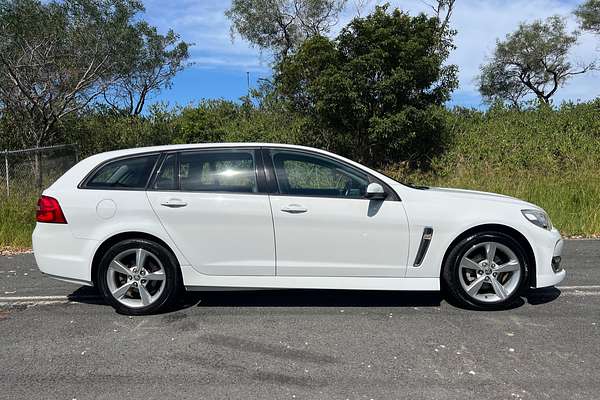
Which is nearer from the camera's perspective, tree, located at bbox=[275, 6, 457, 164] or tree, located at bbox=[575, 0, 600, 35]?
tree, located at bbox=[275, 6, 457, 164]

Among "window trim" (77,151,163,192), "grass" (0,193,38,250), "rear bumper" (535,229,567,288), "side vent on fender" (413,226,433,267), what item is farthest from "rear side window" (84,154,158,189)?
"grass" (0,193,38,250)

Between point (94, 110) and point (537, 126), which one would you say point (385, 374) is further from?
point (94, 110)

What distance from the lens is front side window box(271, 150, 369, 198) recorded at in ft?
16.4

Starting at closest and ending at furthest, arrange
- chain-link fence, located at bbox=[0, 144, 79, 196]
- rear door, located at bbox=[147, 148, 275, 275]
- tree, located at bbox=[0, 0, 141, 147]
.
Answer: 1. rear door, located at bbox=[147, 148, 275, 275]
2. chain-link fence, located at bbox=[0, 144, 79, 196]
3. tree, located at bbox=[0, 0, 141, 147]

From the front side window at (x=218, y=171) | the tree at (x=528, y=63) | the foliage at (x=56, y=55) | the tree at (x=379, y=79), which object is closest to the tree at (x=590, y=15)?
the tree at (x=528, y=63)

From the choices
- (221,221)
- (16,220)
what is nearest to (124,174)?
(221,221)

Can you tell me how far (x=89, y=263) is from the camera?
16.1ft

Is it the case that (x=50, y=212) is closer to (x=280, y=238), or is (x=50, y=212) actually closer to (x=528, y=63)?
(x=280, y=238)

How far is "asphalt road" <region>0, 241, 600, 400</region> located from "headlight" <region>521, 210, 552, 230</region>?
31.7 inches

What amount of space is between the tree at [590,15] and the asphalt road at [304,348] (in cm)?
3105

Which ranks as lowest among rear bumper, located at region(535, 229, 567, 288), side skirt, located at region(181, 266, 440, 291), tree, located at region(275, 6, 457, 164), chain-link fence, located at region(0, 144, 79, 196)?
side skirt, located at region(181, 266, 440, 291)

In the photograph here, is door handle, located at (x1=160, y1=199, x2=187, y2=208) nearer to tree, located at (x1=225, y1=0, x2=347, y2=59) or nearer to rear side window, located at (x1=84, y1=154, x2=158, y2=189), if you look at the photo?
rear side window, located at (x1=84, y1=154, x2=158, y2=189)

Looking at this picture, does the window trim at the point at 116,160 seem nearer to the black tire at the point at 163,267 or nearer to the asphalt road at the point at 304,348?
the black tire at the point at 163,267

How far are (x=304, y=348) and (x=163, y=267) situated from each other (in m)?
1.61
